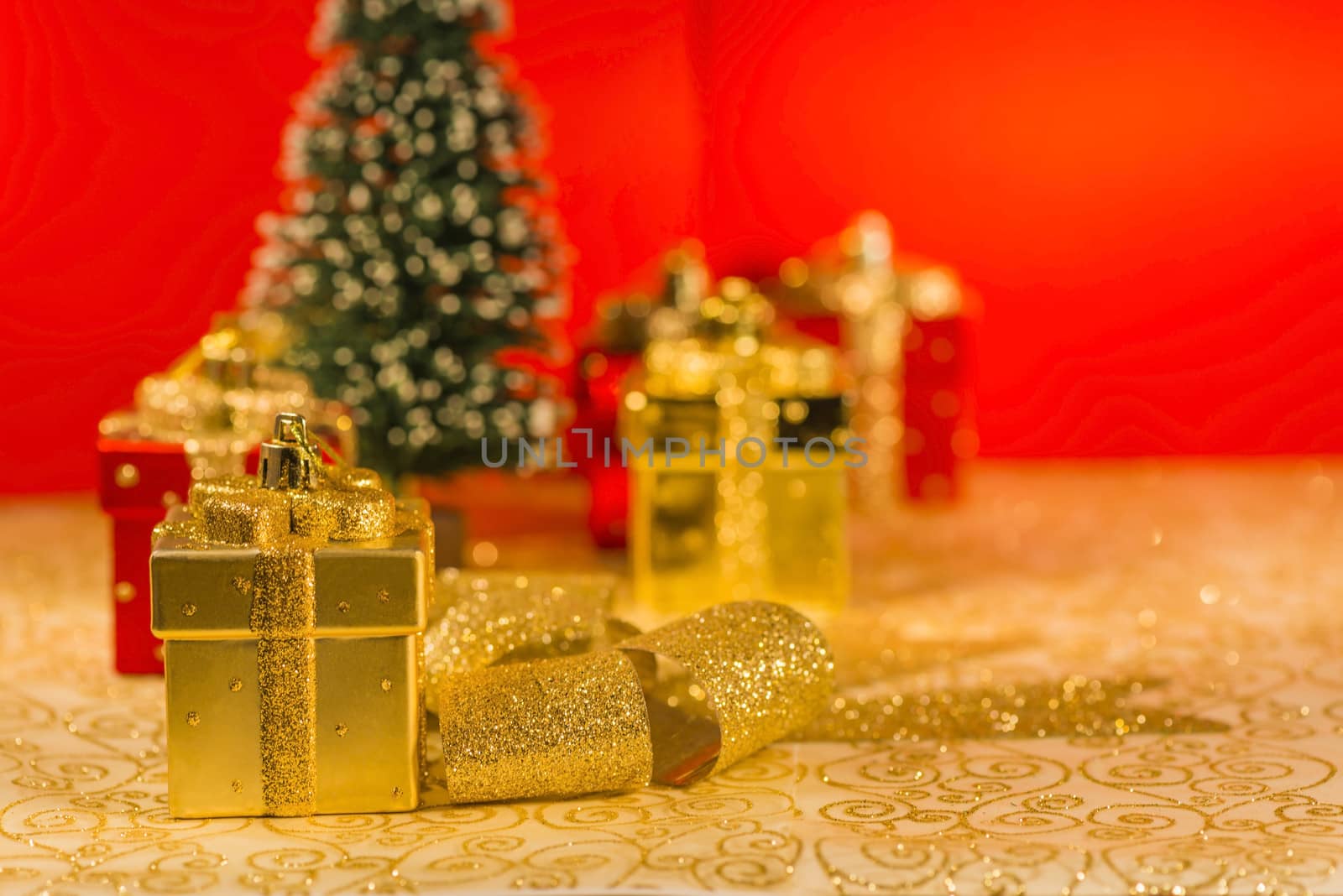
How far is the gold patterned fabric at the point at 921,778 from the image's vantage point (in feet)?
4.86

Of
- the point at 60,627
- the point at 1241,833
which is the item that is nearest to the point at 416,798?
the point at 1241,833

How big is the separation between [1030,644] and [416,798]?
4.16 ft

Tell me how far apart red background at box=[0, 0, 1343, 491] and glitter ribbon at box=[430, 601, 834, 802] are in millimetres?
2625

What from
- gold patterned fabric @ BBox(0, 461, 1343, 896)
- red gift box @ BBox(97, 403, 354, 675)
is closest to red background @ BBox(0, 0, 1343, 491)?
gold patterned fabric @ BBox(0, 461, 1343, 896)

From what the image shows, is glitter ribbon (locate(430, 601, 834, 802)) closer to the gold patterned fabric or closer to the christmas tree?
the gold patterned fabric

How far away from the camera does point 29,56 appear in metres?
3.92

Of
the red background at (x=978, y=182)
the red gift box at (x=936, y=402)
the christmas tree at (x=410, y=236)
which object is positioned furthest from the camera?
the red background at (x=978, y=182)

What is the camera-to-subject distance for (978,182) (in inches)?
183

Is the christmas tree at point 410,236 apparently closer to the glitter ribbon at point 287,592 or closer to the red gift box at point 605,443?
the red gift box at point 605,443

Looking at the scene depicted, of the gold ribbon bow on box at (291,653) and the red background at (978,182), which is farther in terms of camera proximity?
the red background at (978,182)

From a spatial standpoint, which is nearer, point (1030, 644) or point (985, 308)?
point (1030, 644)

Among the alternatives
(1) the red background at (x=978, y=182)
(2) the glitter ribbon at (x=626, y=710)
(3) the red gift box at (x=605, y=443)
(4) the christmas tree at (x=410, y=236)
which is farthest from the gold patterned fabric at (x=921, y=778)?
(1) the red background at (x=978, y=182)

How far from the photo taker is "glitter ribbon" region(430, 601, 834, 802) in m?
1.65

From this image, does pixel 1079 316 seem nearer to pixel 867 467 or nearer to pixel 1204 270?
pixel 1204 270
